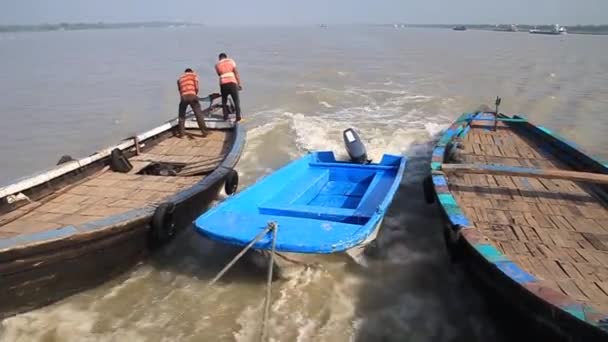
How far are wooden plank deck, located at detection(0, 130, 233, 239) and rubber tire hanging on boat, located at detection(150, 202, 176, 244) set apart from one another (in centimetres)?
45

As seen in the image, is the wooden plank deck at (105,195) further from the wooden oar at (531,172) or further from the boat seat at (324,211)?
the wooden oar at (531,172)

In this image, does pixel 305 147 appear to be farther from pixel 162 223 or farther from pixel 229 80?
pixel 162 223

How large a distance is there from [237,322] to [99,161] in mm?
3476

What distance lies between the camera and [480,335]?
4.43 m

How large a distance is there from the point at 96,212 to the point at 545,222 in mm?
4922

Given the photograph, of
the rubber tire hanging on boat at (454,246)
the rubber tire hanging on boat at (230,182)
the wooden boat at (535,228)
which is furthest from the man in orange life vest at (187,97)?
the rubber tire hanging on boat at (454,246)

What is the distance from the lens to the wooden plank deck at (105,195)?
4.88 meters

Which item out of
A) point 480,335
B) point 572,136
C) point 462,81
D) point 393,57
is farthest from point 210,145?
point 393,57

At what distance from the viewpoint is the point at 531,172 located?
16.9 ft

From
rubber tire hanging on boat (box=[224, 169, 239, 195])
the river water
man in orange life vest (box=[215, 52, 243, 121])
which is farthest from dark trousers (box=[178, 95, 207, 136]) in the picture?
rubber tire hanging on boat (box=[224, 169, 239, 195])

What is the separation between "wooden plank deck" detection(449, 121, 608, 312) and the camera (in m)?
3.72

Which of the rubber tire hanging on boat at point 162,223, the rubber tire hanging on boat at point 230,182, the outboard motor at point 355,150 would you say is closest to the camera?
the rubber tire hanging on boat at point 162,223

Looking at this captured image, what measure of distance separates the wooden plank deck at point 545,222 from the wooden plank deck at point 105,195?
12.3ft

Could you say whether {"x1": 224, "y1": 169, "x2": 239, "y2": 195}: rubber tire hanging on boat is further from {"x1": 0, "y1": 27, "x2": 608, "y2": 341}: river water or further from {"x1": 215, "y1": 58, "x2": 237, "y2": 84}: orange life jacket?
{"x1": 215, "y1": 58, "x2": 237, "y2": 84}: orange life jacket
